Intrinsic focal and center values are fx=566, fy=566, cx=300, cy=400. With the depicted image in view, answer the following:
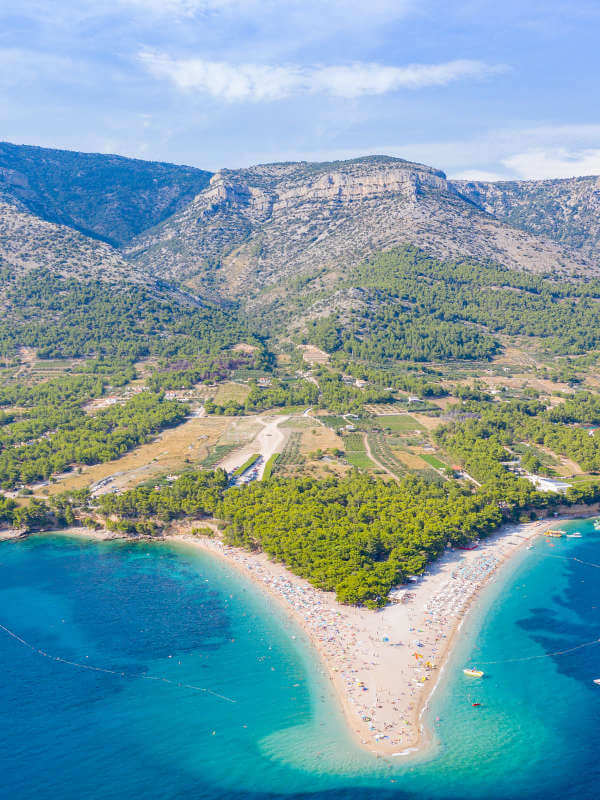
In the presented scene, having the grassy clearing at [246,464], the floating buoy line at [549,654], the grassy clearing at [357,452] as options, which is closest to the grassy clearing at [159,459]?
the grassy clearing at [246,464]

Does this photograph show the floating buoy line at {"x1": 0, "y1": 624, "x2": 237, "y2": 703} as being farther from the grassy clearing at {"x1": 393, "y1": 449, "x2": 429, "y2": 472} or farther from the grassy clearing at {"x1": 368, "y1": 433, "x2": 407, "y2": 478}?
the grassy clearing at {"x1": 393, "y1": 449, "x2": 429, "y2": 472}

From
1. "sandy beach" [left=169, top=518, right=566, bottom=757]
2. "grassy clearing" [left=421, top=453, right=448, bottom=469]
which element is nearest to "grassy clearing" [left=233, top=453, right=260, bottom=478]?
"sandy beach" [left=169, top=518, right=566, bottom=757]

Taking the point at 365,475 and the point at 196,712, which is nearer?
the point at 196,712

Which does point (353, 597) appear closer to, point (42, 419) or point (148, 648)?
point (148, 648)

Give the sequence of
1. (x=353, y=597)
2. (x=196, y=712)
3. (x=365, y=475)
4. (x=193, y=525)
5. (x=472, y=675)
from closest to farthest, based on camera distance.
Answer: (x=196, y=712)
(x=472, y=675)
(x=353, y=597)
(x=193, y=525)
(x=365, y=475)

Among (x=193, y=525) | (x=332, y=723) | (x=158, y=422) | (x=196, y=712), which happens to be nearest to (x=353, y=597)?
(x=332, y=723)

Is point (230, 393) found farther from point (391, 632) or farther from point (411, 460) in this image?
point (391, 632)

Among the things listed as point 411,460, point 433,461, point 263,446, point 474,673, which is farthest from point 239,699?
point 263,446
